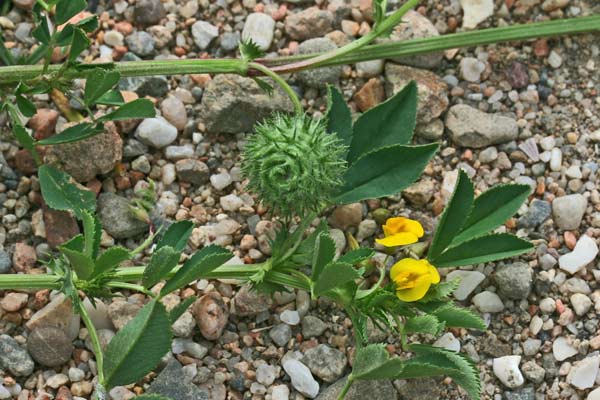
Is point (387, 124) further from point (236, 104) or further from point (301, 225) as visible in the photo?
point (236, 104)

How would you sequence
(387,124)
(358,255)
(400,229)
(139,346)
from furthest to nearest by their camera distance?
(387,124) → (400,229) → (358,255) → (139,346)

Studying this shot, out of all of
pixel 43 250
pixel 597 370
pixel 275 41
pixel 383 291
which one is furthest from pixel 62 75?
pixel 597 370

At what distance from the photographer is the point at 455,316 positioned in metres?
2.63

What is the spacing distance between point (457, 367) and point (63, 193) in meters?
1.21

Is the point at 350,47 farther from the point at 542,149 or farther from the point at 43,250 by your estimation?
the point at 43,250

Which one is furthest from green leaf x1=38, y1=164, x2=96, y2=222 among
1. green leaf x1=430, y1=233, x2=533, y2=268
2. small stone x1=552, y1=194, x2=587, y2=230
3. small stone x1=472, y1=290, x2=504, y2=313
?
small stone x1=552, y1=194, x2=587, y2=230

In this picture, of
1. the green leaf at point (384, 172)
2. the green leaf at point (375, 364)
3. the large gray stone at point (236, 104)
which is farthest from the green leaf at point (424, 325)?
the large gray stone at point (236, 104)

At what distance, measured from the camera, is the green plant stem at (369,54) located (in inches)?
113

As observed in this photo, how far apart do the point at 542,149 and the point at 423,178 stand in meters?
0.41

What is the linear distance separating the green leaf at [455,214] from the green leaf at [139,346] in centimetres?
83

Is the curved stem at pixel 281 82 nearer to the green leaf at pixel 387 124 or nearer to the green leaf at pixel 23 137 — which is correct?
the green leaf at pixel 387 124

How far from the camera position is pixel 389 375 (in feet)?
8.08

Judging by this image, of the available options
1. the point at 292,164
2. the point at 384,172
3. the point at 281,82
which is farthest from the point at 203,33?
the point at 292,164

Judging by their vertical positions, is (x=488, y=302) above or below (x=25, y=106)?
below
